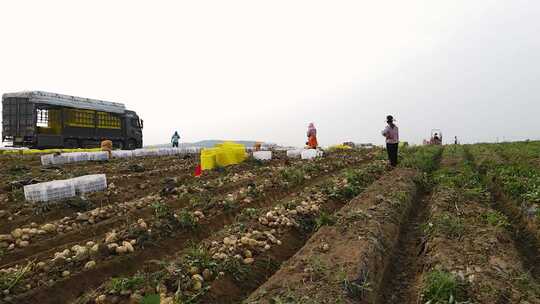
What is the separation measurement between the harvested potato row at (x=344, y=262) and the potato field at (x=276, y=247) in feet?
0.06

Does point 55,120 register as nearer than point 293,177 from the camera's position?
No

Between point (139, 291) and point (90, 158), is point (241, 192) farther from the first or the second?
point (90, 158)

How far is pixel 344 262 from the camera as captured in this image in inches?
155

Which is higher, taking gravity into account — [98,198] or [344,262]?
[98,198]

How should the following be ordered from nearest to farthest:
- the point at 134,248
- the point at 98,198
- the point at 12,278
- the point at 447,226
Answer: the point at 12,278 < the point at 134,248 < the point at 447,226 < the point at 98,198

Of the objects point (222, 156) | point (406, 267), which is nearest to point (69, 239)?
point (406, 267)

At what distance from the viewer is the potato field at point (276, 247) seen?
344 centimetres

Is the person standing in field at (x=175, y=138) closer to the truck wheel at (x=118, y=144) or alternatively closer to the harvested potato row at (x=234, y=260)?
the truck wheel at (x=118, y=144)

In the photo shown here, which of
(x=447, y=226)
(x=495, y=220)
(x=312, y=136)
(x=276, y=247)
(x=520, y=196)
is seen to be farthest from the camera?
(x=312, y=136)

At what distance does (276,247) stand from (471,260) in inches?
91.8

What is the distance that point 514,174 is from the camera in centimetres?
895

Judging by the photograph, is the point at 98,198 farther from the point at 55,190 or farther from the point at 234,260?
the point at 234,260

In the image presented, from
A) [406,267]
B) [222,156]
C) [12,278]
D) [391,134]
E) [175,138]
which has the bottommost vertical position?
[406,267]

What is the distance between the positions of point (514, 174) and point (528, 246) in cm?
472
